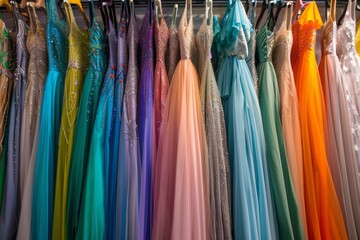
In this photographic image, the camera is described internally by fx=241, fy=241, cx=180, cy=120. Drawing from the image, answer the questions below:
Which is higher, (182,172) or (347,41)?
(347,41)

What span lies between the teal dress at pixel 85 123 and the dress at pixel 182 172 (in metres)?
0.21

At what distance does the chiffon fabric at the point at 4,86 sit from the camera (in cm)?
73

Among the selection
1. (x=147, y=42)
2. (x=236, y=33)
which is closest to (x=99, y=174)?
(x=147, y=42)

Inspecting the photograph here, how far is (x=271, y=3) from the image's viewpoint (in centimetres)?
84

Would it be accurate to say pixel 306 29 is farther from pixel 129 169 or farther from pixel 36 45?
pixel 36 45

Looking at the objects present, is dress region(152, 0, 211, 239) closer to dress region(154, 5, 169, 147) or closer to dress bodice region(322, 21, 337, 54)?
dress region(154, 5, 169, 147)

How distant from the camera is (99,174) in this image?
63cm

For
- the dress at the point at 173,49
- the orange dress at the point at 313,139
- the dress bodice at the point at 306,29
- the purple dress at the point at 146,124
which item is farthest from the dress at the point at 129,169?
the dress bodice at the point at 306,29

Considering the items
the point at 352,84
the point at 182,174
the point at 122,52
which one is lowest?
the point at 182,174

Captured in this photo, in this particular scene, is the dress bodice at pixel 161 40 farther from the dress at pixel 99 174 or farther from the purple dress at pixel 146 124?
the dress at pixel 99 174

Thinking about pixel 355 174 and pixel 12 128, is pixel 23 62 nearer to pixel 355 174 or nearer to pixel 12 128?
pixel 12 128

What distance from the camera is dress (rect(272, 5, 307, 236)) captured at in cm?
66

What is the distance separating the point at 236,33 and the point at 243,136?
0.31 metres

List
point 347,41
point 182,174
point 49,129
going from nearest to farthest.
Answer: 1. point 182,174
2. point 49,129
3. point 347,41
